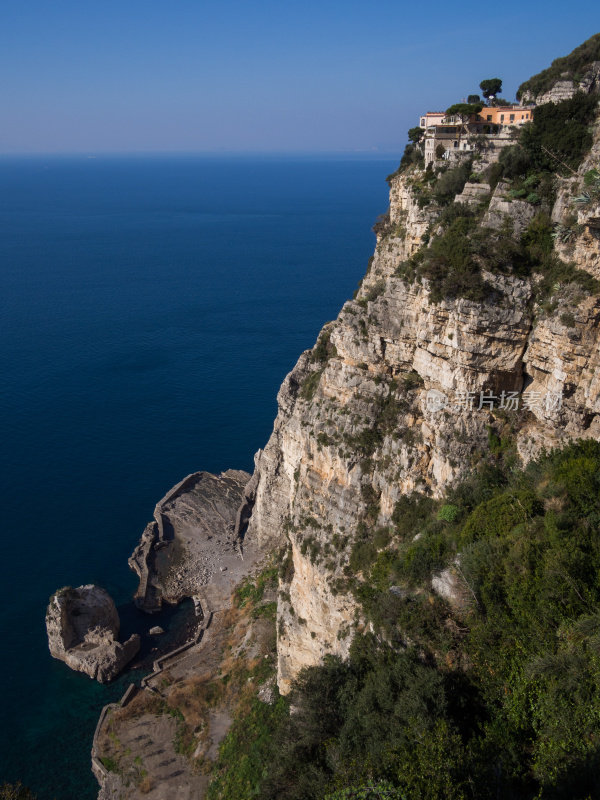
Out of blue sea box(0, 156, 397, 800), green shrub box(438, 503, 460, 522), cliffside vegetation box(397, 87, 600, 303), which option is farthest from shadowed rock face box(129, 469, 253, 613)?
cliffside vegetation box(397, 87, 600, 303)

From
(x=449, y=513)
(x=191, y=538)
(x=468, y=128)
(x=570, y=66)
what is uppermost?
(x=570, y=66)

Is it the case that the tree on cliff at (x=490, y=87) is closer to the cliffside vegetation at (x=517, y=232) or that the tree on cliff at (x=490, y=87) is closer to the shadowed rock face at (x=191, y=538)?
the cliffside vegetation at (x=517, y=232)

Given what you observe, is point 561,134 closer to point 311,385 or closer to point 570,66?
point 570,66

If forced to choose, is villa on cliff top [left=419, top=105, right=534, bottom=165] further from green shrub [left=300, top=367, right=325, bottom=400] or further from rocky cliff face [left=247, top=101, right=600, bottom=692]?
green shrub [left=300, top=367, right=325, bottom=400]

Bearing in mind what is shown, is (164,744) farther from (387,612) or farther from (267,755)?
(387,612)

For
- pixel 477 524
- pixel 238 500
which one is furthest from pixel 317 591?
pixel 238 500

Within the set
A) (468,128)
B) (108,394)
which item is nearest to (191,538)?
(108,394)

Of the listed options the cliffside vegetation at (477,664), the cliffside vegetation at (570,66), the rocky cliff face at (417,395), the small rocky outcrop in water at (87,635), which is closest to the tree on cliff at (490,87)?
the cliffside vegetation at (570,66)
